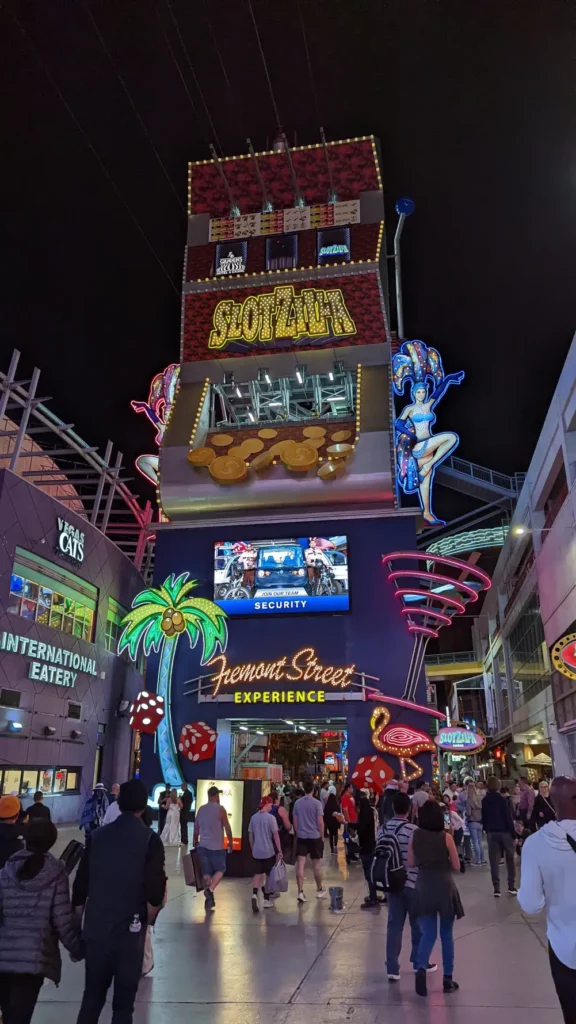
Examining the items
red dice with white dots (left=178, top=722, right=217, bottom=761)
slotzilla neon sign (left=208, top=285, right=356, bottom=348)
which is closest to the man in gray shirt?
red dice with white dots (left=178, top=722, right=217, bottom=761)

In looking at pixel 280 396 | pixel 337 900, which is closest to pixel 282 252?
pixel 280 396

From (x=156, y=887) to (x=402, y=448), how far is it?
83.0ft

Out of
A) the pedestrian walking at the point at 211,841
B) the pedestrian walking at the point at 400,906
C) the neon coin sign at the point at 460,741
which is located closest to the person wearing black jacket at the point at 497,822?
the pedestrian walking at the point at 211,841

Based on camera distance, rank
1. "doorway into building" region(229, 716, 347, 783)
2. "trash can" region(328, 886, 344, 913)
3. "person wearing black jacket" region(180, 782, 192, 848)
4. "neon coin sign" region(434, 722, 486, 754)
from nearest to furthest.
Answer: "trash can" region(328, 886, 344, 913), "person wearing black jacket" region(180, 782, 192, 848), "neon coin sign" region(434, 722, 486, 754), "doorway into building" region(229, 716, 347, 783)

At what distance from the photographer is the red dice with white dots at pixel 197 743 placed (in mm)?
24719

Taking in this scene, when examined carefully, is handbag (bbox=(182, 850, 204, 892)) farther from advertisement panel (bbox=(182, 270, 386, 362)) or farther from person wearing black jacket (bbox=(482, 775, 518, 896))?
advertisement panel (bbox=(182, 270, 386, 362))

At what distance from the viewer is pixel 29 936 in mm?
4332

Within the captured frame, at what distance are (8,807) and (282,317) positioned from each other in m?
24.4

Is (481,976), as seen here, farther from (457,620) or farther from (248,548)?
(457,620)

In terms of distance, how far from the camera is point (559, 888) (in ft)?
13.3

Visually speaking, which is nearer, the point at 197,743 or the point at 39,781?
the point at 197,743

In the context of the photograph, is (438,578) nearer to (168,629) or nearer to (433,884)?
(168,629)

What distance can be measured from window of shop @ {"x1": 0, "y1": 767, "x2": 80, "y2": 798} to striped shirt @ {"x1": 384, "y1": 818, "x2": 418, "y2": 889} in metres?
20.0

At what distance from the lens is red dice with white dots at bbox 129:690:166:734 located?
24.8 m
